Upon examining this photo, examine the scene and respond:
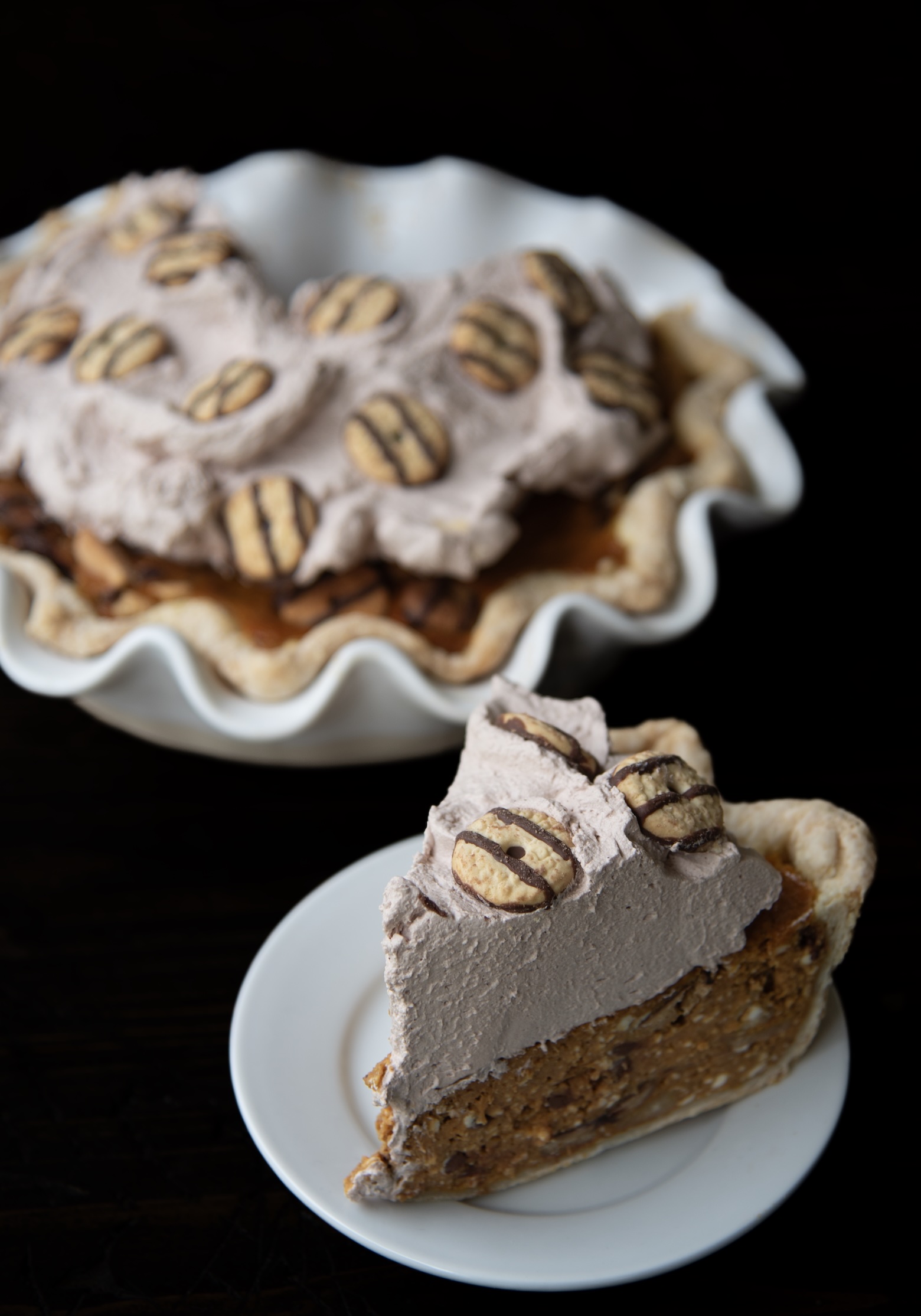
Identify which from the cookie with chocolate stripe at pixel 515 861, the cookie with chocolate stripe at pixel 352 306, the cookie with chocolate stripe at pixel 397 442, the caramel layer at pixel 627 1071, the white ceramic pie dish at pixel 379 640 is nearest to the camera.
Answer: the cookie with chocolate stripe at pixel 515 861

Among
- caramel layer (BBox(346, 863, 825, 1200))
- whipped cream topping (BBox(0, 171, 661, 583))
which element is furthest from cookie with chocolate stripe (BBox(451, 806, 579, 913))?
whipped cream topping (BBox(0, 171, 661, 583))

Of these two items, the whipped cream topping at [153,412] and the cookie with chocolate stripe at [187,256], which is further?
the cookie with chocolate stripe at [187,256]

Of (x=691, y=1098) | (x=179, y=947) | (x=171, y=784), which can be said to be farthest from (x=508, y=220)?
(x=691, y=1098)

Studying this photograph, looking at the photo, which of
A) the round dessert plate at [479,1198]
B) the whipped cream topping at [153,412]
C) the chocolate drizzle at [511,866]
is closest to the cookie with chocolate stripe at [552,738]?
the chocolate drizzle at [511,866]

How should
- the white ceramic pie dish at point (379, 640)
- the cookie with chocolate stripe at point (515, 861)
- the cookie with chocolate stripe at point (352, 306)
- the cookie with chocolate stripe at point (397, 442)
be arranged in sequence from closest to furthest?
1. the cookie with chocolate stripe at point (515, 861)
2. the white ceramic pie dish at point (379, 640)
3. the cookie with chocolate stripe at point (397, 442)
4. the cookie with chocolate stripe at point (352, 306)

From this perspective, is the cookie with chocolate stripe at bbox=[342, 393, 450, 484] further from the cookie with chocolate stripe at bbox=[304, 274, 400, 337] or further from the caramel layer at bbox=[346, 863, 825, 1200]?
the caramel layer at bbox=[346, 863, 825, 1200]

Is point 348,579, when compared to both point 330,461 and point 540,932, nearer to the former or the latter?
point 330,461

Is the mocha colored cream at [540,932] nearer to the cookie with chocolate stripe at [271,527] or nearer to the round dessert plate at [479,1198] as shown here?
the round dessert plate at [479,1198]
